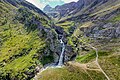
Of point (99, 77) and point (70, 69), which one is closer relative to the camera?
point (99, 77)

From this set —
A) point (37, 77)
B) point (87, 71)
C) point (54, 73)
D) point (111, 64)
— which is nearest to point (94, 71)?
point (87, 71)

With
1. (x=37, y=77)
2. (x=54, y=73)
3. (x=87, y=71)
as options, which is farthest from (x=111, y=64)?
(x=37, y=77)

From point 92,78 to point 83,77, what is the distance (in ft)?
23.6

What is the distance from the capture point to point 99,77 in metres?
181

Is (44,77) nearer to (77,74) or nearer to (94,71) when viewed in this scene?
(77,74)

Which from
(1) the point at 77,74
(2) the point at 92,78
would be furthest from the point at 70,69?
(2) the point at 92,78

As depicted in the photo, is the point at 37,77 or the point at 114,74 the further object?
the point at 37,77

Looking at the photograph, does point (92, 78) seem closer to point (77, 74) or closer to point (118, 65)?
point (77, 74)

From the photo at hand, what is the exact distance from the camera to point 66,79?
182 m

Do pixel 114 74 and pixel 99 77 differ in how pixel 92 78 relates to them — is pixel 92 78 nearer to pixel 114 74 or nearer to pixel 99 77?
pixel 99 77

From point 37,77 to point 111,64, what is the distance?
6355 centimetres

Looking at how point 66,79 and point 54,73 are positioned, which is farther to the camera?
point 54,73

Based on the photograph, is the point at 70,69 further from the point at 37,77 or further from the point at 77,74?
the point at 37,77

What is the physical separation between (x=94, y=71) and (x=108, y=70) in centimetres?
1122
